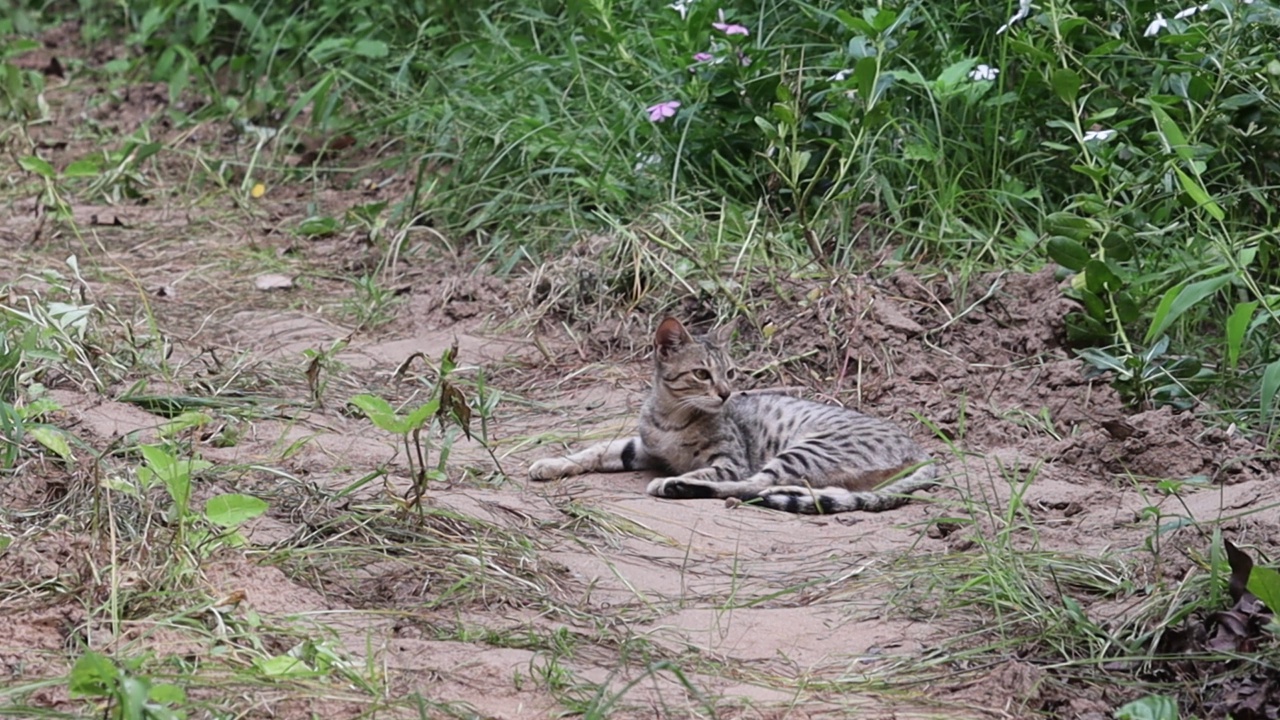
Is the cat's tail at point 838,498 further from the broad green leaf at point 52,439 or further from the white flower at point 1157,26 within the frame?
the broad green leaf at point 52,439

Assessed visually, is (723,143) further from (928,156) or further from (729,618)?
(729,618)

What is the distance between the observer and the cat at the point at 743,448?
5.11m

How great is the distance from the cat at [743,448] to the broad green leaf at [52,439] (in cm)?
155

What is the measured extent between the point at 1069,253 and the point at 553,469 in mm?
1945

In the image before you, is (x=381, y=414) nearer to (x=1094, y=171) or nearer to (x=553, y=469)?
(x=553, y=469)

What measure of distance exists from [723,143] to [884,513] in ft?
8.60

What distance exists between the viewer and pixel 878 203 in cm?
671

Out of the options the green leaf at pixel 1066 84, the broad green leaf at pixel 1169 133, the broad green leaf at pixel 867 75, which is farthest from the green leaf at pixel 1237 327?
the broad green leaf at pixel 867 75

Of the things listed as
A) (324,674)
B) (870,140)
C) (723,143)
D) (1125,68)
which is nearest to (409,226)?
(723,143)

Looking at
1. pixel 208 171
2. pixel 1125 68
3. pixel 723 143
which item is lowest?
pixel 208 171

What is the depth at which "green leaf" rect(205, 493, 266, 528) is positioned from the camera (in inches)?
145

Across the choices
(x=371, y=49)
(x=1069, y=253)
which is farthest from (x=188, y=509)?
(x=371, y=49)

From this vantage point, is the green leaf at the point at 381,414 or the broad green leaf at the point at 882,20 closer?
the green leaf at the point at 381,414

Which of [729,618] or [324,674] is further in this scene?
[729,618]
